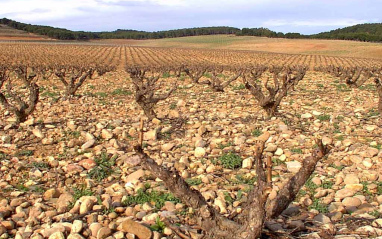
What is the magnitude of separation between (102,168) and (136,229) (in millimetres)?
2393

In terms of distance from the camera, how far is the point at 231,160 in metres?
6.41

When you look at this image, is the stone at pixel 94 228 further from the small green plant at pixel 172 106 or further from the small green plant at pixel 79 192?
the small green plant at pixel 172 106

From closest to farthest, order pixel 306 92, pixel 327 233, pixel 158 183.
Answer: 1. pixel 327 233
2. pixel 158 183
3. pixel 306 92

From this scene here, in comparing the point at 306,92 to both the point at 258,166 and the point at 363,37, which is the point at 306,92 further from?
the point at 363,37

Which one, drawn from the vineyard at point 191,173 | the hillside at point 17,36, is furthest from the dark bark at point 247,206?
the hillside at point 17,36

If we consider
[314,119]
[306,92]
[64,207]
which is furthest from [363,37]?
[64,207]

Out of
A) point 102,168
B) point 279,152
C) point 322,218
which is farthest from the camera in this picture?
point 279,152

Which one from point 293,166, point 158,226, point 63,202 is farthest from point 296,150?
point 63,202

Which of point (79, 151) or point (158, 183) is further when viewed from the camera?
point (79, 151)

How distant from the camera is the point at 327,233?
3.70 metres

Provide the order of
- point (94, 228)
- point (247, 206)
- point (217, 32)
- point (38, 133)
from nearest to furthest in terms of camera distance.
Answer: point (247, 206) < point (94, 228) < point (38, 133) < point (217, 32)

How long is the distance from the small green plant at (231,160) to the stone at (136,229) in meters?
2.54

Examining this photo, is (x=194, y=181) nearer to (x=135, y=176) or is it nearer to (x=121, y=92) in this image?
(x=135, y=176)

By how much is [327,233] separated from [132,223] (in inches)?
85.3
